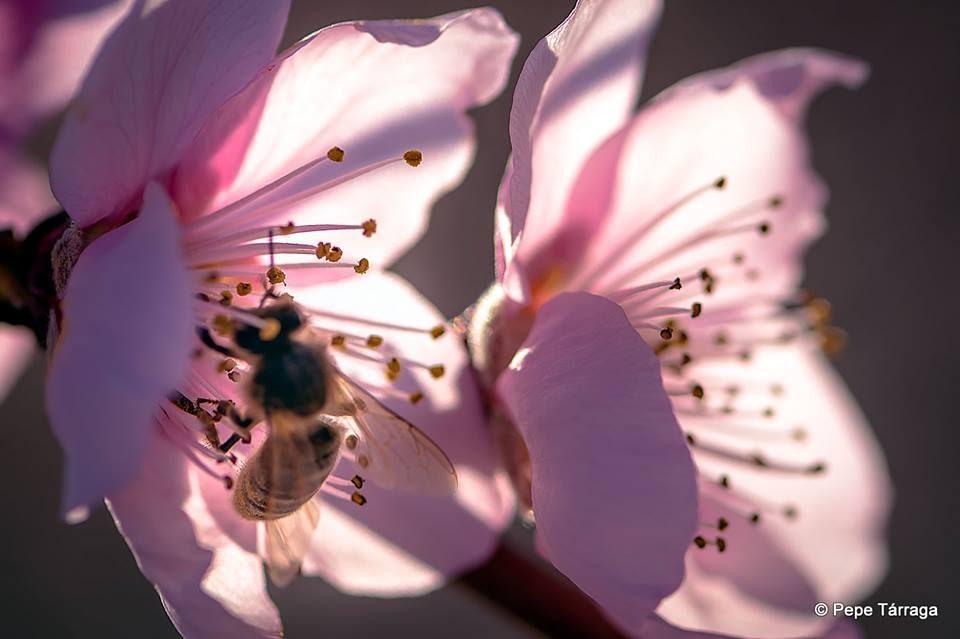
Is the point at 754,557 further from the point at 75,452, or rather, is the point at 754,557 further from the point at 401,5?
the point at 401,5

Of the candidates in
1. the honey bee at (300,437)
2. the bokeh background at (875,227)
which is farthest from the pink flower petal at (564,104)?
the bokeh background at (875,227)

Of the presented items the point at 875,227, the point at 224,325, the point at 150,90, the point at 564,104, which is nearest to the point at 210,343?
the point at 224,325

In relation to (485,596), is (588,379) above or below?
above

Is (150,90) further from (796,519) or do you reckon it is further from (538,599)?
(796,519)

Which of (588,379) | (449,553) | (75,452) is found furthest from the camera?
(449,553)

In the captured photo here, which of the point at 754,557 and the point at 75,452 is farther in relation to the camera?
the point at 754,557

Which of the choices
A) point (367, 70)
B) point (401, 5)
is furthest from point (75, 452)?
point (401, 5)
